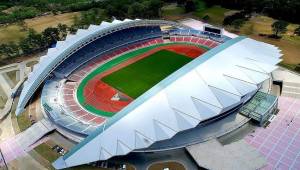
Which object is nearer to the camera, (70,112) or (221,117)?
(221,117)

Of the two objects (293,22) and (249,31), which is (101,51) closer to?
(249,31)

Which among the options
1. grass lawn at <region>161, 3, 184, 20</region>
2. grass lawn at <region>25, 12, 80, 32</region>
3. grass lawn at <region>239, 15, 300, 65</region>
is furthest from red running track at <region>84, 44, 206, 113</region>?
grass lawn at <region>25, 12, 80, 32</region>

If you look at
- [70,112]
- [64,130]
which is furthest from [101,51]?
[64,130]

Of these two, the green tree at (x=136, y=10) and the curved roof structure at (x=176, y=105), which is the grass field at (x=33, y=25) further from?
the curved roof structure at (x=176, y=105)

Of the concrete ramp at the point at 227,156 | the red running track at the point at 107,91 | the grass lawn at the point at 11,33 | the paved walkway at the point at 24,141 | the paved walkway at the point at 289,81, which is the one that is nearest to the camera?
the concrete ramp at the point at 227,156

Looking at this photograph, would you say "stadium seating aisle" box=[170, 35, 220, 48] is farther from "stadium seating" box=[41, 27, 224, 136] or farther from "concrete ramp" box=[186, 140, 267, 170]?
"concrete ramp" box=[186, 140, 267, 170]

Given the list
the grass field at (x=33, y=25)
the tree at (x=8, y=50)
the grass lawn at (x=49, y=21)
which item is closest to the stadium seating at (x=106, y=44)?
the tree at (x=8, y=50)
